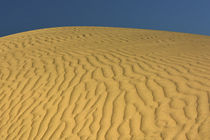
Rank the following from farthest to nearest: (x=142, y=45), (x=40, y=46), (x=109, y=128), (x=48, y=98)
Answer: (x=40, y=46)
(x=142, y=45)
(x=48, y=98)
(x=109, y=128)

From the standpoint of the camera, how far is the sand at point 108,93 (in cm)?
455

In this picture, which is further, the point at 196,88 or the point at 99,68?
the point at 99,68

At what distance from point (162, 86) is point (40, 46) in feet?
18.8

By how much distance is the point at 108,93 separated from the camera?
18.5ft

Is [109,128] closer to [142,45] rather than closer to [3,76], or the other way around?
[3,76]

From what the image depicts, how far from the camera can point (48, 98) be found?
19.6 feet

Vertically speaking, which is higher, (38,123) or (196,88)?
(196,88)

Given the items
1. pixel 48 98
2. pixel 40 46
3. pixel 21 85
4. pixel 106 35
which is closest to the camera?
pixel 48 98

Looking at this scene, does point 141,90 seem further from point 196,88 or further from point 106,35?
point 106,35

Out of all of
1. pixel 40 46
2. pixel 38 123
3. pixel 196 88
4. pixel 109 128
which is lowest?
pixel 40 46

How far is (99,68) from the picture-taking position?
6.96 metres

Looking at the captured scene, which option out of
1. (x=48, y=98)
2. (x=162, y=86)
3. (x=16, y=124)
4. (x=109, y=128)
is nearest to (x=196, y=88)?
(x=162, y=86)

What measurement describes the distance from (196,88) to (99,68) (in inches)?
97.5

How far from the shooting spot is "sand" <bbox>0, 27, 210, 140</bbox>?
14.9 ft
